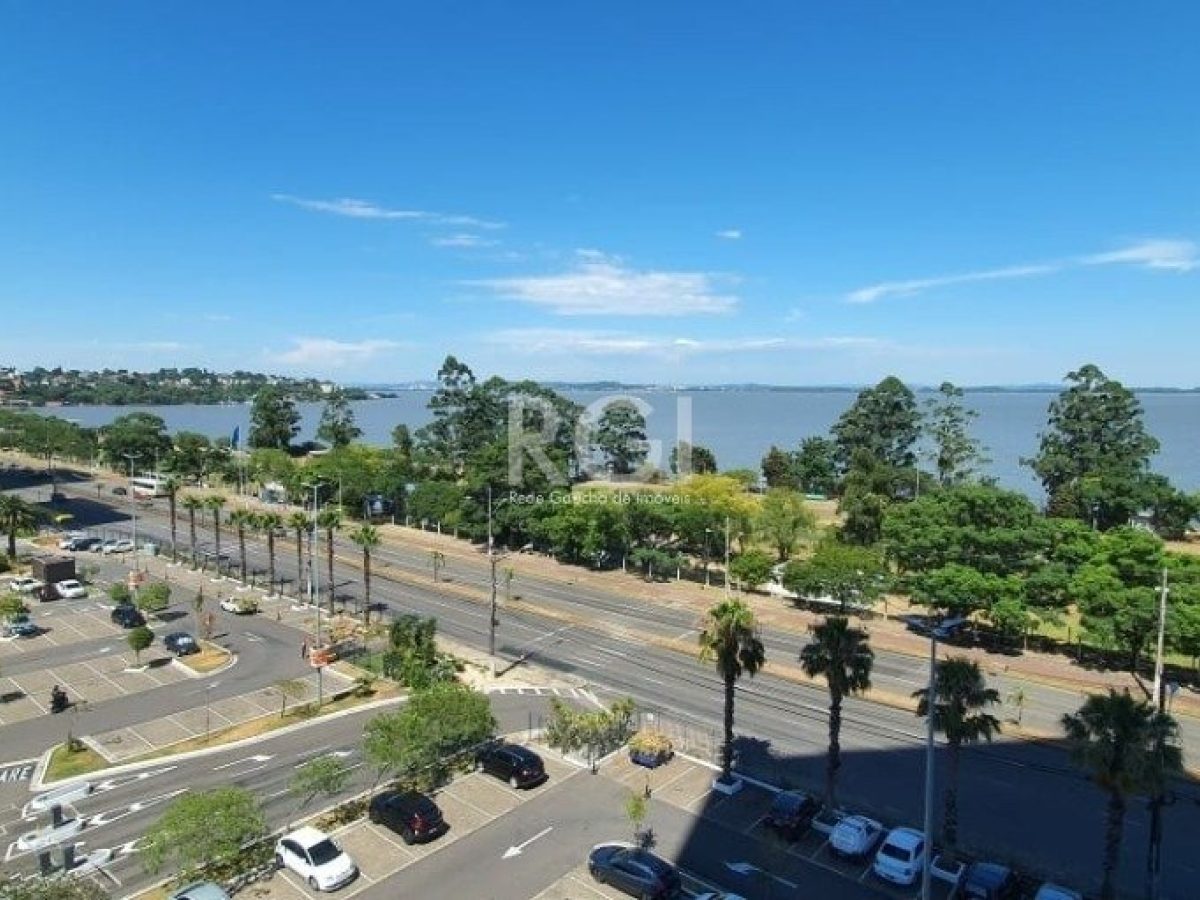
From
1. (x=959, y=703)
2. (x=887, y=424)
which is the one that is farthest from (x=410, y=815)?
(x=887, y=424)

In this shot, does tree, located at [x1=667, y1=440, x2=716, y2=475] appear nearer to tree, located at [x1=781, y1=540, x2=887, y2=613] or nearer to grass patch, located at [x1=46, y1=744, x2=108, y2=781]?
tree, located at [x1=781, y1=540, x2=887, y2=613]

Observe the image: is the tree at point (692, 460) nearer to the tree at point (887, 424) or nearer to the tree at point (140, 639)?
the tree at point (887, 424)

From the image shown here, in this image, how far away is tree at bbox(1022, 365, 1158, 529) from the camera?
286 feet

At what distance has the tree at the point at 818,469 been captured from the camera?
369 feet

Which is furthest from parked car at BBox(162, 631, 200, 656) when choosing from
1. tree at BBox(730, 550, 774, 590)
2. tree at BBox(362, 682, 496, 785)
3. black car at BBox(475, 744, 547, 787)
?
tree at BBox(730, 550, 774, 590)

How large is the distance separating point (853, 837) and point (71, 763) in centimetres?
3374

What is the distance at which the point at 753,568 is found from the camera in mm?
62875

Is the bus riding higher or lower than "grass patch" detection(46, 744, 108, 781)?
higher

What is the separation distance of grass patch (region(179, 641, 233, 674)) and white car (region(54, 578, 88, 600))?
19.9m

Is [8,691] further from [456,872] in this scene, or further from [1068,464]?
[1068,464]

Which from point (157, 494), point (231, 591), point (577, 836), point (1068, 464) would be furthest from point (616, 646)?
point (157, 494)

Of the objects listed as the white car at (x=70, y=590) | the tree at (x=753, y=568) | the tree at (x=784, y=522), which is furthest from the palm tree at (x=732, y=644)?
the white car at (x=70, y=590)

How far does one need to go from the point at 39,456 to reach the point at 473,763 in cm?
15458

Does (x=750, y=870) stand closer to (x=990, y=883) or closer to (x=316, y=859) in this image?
(x=990, y=883)
